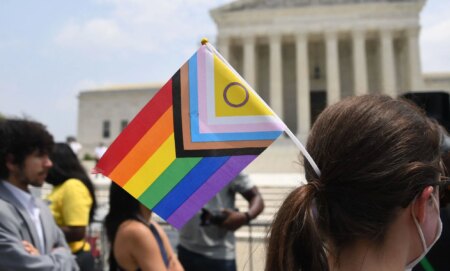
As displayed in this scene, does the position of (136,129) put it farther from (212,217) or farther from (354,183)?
(212,217)

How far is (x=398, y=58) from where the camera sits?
39750 mm

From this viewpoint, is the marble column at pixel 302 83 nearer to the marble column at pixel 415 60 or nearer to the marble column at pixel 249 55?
the marble column at pixel 249 55

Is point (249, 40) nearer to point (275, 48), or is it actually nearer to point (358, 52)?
point (275, 48)

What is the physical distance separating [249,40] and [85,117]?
25772 mm

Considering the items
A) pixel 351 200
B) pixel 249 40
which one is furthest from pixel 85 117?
pixel 351 200

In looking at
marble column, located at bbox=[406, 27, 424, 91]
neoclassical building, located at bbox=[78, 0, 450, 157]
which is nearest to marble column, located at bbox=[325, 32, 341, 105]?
neoclassical building, located at bbox=[78, 0, 450, 157]

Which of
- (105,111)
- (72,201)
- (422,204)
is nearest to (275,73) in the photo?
(105,111)

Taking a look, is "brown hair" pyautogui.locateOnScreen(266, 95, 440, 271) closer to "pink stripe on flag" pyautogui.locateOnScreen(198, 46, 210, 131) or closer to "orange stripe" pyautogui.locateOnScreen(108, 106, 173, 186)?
"pink stripe on flag" pyautogui.locateOnScreen(198, 46, 210, 131)

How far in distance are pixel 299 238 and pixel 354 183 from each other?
0.25 metres

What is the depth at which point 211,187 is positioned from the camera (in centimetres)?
173

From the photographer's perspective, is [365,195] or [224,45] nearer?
[365,195]

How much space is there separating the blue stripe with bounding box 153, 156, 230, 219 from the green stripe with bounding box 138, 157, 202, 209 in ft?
0.05

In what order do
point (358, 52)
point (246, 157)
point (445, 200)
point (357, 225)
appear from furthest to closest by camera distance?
point (358, 52)
point (445, 200)
point (246, 157)
point (357, 225)

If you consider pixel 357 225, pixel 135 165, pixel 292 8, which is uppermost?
pixel 292 8
